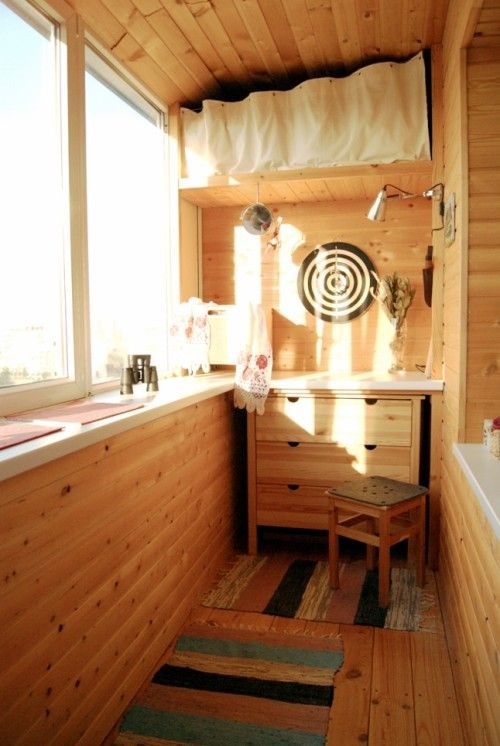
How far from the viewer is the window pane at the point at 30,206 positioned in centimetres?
190

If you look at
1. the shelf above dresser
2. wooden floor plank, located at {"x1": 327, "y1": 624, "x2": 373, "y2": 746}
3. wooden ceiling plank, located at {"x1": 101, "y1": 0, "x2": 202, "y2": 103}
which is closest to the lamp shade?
the shelf above dresser

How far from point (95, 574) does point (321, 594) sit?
1.29 meters

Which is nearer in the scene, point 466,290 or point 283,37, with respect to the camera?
point 466,290

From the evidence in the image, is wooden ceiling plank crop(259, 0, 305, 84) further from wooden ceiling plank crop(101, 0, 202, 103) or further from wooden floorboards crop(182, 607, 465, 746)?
wooden floorboards crop(182, 607, 465, 746)

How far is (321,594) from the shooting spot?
2.67 m

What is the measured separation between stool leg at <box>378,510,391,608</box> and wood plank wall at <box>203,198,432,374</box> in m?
1.11

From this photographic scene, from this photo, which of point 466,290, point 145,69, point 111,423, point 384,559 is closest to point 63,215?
point 111,423

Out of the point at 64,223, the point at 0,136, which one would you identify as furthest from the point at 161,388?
the point at 0,136

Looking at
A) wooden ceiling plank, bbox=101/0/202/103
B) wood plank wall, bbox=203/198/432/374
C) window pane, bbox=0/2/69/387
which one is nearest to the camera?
window pane, bbox=0/2/69/387

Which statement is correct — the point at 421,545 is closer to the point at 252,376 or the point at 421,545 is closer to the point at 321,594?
the point at 321,594

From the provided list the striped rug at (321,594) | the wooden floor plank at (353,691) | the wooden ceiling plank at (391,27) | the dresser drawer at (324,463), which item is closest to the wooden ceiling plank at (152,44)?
the wooden ceiling plank at (391,27)

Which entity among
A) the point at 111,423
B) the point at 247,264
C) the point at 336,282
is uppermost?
the point at 247,264

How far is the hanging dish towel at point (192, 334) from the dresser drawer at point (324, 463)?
1.76ft

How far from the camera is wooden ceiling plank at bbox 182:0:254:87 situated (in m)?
2.44
